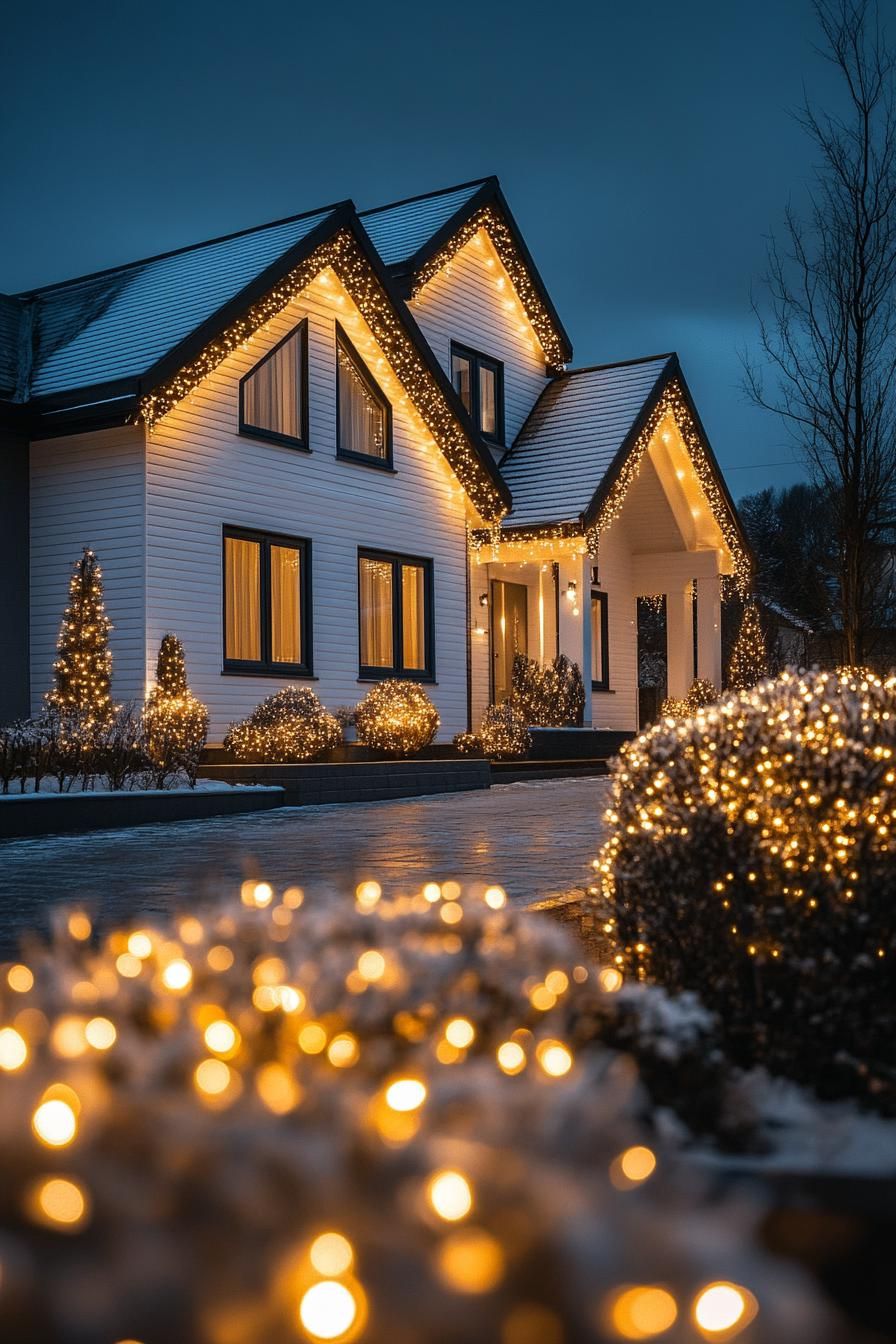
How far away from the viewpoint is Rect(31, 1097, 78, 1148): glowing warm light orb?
205 centimetres

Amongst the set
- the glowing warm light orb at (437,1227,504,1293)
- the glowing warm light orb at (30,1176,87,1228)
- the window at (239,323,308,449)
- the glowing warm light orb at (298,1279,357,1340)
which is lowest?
the glowing warm light orb at (298,1279,357,1340)

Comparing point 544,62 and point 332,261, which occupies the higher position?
point 544,62

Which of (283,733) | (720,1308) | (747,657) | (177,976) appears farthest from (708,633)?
(720,1308)

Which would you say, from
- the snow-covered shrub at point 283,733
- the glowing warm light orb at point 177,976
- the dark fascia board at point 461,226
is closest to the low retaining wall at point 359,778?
the snow-covered shrub at point 283,733

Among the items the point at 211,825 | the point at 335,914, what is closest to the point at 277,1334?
the point at 335,914

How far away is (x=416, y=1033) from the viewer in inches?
109

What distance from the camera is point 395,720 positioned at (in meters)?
17.7

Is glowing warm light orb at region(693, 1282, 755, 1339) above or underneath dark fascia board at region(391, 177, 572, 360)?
underneath

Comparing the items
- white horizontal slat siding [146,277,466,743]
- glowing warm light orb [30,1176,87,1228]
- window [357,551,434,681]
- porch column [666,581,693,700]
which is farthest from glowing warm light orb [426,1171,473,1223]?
porch column [666,581,693,700]

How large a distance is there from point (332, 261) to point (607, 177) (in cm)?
3465

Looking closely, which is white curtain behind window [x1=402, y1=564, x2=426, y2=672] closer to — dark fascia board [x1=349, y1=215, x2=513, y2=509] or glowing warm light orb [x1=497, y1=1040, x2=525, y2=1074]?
dark fascia board [x1=349, y1=215, x2=513, y2=509]

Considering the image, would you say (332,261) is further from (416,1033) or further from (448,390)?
(416,1033)

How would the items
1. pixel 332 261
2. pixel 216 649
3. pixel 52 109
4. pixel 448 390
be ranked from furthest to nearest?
pixel 52 109 → pixel 448 390 → pixel 332 261 → pixel 216 649

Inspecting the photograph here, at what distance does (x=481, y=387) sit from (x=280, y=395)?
21.4 feet
